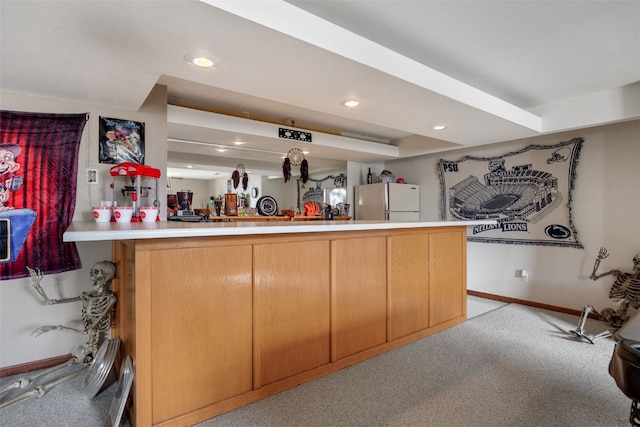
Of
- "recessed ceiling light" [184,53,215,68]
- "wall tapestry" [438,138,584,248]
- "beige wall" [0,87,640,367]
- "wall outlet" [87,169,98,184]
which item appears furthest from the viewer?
"wall tapestry" [438,138,584,248]

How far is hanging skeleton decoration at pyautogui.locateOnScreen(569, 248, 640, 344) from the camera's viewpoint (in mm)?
2988

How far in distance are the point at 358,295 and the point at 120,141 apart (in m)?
2.30

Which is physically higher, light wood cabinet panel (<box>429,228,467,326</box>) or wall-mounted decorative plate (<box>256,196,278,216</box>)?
wall-mounted decorative plate (<box>256,196,278,216</box>)

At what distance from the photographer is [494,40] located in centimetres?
223

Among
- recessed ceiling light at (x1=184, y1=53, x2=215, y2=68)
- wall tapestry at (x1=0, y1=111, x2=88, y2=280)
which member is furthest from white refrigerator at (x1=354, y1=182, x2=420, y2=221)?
wall tapestry at (x1=0, y1=111, x2=88, y2=280)

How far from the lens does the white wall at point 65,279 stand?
7.70 feet

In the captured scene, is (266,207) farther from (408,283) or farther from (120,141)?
(408,283)

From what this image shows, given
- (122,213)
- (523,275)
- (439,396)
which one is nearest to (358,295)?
(439,396)

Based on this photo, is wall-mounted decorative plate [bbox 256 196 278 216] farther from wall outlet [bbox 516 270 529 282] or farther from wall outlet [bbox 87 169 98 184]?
wall outlet [bbox 516 270 529 282]

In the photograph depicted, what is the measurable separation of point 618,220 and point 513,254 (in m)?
1.15

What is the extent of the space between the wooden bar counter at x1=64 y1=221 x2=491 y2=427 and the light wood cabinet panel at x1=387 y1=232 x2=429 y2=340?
1 centimetres

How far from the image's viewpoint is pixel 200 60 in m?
1.92

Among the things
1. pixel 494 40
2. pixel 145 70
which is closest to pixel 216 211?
pixel 145 70

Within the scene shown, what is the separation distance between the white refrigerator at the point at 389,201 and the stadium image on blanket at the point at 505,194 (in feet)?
1.97
